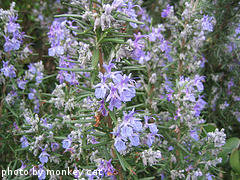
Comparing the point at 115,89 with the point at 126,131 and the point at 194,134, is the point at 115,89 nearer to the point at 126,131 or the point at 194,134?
the point at 126,131

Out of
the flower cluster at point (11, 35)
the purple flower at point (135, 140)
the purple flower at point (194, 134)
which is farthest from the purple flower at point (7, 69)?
the purple flower at point (194, 134)

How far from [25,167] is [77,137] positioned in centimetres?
62

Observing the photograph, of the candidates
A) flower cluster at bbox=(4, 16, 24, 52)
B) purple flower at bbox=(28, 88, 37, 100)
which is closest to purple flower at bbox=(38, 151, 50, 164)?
purple flower at bbox=(28, 88, 37, 100)

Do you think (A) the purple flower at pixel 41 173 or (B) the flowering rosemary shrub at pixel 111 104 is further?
(A) the purple flower at pixel 41 173

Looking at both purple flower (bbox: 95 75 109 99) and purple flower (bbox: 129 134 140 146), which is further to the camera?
purple flower (bbox: 129 134 140 146)

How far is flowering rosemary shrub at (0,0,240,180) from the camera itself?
4.41 ft

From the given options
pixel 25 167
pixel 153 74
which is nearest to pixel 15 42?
pixel 25 167

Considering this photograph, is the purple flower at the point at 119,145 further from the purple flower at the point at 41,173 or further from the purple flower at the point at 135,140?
the purple flower at the point at 41,173

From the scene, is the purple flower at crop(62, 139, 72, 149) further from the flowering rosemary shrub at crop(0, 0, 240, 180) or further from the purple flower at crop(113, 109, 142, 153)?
the purple flower at crop(113, 109, 142, 153)

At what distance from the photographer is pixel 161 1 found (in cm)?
351

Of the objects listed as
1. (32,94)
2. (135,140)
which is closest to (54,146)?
(32,94)

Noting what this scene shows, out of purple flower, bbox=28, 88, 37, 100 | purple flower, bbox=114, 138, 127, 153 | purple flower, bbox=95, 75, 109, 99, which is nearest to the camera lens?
purple flower, bbox=95, 75, 109, 99

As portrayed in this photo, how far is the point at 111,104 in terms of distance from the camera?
49.6 inches

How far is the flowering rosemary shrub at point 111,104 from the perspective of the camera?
4.41ft
